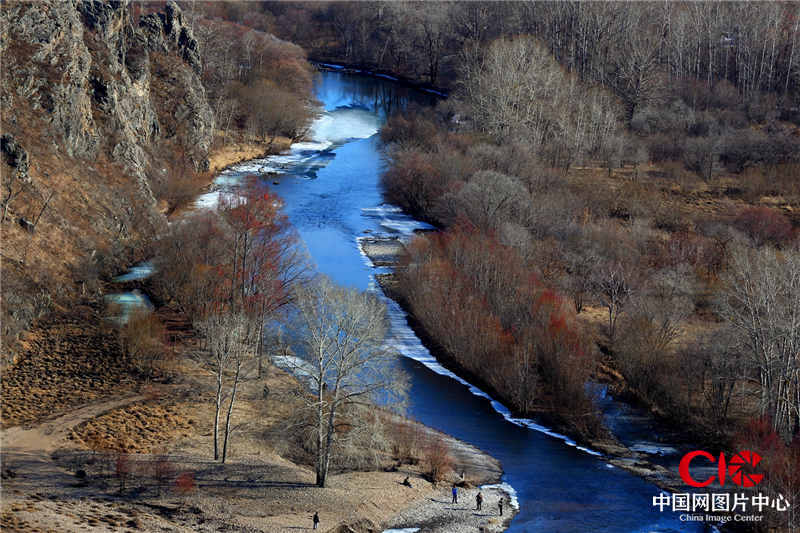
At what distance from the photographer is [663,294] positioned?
46.9 metres

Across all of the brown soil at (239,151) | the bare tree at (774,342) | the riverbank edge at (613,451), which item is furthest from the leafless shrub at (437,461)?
the brown soil at (239,151)

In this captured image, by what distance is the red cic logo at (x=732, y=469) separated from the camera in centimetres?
3164

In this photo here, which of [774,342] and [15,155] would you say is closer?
[774,342]

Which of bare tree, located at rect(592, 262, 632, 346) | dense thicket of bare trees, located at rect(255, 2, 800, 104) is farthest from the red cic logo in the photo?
dense thicket of bare trees, located at rect(255, 2, 800, 104)

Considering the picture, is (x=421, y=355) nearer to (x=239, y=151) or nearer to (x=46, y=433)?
(x=46, y=433)

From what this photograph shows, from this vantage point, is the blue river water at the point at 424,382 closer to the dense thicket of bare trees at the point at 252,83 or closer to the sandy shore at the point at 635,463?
the sandy shore at the point at 635,463

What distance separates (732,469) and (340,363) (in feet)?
51.5

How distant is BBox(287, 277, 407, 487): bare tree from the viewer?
3120cm

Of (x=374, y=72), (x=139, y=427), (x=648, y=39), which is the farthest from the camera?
(x=374, y=72)

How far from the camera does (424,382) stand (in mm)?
41250

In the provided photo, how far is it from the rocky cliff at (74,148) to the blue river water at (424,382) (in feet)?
24.9

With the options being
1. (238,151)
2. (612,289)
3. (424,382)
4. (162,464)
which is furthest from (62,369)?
(238,151)

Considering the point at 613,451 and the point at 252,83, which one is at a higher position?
the point at 252,83

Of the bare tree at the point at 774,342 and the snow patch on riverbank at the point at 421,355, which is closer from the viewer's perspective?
the bare tree at the point at 774,342
